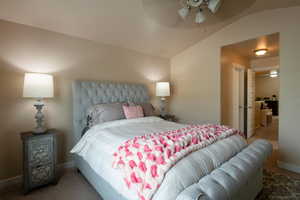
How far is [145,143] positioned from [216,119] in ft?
8.80

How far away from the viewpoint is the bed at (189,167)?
1018 millimetres

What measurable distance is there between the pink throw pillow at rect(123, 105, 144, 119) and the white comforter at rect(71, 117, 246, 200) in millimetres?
228

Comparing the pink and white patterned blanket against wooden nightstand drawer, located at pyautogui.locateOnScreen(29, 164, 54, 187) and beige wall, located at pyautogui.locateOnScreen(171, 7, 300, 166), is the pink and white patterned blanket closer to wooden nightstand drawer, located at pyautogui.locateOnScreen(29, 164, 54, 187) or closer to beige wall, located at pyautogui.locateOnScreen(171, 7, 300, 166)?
wooden nightstand drawer, located at pyautogui.locateOnScreen(29, 164, 54, 187)

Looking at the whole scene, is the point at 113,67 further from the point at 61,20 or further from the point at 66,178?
the point at 66,178

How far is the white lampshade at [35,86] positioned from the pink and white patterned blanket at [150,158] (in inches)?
53.9

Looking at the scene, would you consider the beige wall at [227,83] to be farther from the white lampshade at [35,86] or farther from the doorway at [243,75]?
the white lampshade at [35,86]

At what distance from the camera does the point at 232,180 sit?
113 cm

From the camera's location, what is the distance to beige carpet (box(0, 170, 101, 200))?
191 cm

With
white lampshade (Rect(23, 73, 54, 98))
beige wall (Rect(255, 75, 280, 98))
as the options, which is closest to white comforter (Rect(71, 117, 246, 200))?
white lampshade (Rect(23, 73, 54, 98))

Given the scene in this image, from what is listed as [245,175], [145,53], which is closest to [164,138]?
[245,175]

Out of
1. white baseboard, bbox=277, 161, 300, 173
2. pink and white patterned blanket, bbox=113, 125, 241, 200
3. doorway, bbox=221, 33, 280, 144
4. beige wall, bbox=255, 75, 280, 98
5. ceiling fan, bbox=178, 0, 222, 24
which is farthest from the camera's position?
beige wall, bbox=255, 75, 280, 98

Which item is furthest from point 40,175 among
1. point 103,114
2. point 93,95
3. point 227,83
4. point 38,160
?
point 227,83

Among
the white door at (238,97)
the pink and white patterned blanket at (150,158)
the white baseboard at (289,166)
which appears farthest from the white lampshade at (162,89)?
the white baseboard at (289,166)

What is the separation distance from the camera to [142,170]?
116cm
